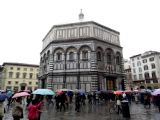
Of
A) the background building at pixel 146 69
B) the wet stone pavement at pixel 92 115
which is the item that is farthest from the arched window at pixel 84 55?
the background building at pixel 146 69

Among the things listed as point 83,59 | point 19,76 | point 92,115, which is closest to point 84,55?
point 83,59

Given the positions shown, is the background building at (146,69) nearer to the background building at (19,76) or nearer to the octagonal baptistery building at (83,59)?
the octagonal baptistery building at (83,59)

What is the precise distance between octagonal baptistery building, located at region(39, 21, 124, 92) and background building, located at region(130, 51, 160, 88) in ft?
70.1

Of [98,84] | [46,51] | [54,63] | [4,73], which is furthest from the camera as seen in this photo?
[4,73]

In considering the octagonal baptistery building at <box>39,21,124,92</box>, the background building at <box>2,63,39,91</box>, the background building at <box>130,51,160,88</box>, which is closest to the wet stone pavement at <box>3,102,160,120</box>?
the octagonal baptistery building at <box>39,21,124,92</box>

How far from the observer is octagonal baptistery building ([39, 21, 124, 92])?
1278 inches

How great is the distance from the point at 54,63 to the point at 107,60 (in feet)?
36.2

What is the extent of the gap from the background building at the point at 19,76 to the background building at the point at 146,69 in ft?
130

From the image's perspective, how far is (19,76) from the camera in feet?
220

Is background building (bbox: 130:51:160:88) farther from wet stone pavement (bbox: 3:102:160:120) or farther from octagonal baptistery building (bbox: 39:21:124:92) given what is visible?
wet stone pavement (bbox: 3:102:160:120)

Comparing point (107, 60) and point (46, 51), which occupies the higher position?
point (46, 51)

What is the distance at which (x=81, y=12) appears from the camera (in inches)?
1764

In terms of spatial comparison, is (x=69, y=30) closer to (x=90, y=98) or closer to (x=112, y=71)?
Result: (x=112, y=71)

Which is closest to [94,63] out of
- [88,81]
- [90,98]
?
[88,81]
